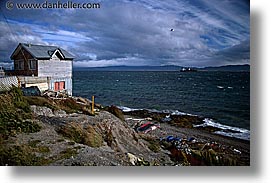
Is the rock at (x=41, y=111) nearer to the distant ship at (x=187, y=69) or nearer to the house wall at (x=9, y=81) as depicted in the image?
the house wall at (x=9, y=81)

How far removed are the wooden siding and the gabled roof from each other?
0.06 meters

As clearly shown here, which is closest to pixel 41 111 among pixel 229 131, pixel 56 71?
pixel 56 71

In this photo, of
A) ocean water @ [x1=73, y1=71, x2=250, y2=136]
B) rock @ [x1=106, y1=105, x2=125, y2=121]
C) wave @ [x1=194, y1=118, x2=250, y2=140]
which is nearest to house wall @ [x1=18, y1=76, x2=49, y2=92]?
ocean water @ [x1=73, y1=71, x2=250, y2=136]

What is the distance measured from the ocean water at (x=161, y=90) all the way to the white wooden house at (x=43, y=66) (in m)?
0.11

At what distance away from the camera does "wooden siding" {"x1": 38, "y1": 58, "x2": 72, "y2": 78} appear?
2.90 meters

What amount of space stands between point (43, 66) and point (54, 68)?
0.10 meters

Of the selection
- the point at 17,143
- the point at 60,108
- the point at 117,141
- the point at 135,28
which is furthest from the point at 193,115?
the point at 17,143

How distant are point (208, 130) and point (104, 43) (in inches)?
Result: 48.6

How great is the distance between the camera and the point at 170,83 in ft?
9.45

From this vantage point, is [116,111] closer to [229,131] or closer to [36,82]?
[36,82]

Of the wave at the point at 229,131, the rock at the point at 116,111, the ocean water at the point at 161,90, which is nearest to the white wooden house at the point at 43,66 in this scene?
the ocean water at the point at 161,90

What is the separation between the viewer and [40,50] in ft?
9.37

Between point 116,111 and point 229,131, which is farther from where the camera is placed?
point 116,111
